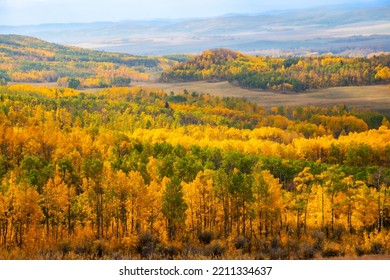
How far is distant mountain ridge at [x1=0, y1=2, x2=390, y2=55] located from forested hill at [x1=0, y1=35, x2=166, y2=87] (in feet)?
83.4

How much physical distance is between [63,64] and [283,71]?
1382 inches

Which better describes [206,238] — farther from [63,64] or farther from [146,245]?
[63,64]

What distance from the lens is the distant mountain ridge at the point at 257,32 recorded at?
14.0 meters

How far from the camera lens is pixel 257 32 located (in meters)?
21.4

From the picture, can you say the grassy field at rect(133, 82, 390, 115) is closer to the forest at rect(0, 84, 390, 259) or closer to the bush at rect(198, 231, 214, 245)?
the forest at rect(0, 84, 390, 259)

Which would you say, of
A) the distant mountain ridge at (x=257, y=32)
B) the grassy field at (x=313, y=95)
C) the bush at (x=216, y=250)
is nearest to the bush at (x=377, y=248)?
the bush at (x=216, y=250)

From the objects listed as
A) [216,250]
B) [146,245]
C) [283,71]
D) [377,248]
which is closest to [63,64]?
[283,71]

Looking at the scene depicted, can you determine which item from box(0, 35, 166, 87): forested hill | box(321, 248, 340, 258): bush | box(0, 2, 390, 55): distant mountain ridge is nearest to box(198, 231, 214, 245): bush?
box(321, 248, 340, 258): bush

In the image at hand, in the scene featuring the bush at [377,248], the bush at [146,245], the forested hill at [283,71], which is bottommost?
the bush at [146,245]

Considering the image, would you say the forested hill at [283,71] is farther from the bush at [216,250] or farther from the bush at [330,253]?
the bush at [216,250]

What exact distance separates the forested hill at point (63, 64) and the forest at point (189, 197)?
3112 centimetres

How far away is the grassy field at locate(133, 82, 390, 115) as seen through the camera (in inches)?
1022
